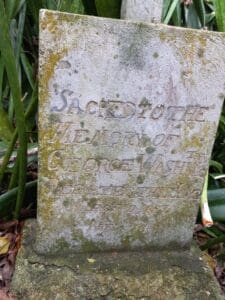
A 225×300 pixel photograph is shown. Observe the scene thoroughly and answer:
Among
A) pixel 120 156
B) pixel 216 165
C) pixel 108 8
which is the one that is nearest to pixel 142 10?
pixel 108 8

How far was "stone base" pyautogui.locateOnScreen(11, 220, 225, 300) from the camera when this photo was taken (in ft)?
3.22

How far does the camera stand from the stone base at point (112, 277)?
981mm

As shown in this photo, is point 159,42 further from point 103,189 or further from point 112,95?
point 103,189

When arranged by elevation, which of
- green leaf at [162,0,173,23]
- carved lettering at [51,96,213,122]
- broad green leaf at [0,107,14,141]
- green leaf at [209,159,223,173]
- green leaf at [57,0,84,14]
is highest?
green leaf at [162,0,173,23]

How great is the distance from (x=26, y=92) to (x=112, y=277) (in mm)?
910

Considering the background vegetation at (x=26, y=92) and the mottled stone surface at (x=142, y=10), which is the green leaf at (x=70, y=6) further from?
the mottled stone surface at (x=142, y=10)

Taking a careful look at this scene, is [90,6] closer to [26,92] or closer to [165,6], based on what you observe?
[165,6]

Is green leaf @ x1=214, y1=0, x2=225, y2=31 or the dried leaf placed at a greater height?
green leaf @ x1=214, y1=0, x2=225, y2=31

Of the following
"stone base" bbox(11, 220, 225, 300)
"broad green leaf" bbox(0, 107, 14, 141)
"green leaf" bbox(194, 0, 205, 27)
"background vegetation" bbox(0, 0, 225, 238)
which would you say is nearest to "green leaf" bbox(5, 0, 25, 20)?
"background vegetation" bbox(0, 0, 225, 238)

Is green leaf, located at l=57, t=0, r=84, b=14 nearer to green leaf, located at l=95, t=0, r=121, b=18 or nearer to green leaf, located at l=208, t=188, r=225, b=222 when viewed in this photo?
green leaf, located at l=95, t=0, r=121, b=18

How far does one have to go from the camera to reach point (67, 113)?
0.94m

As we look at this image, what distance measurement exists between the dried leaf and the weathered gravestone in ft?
0.27

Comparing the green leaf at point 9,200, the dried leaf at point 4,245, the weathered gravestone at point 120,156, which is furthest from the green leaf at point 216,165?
the dried leaf at point 4,245

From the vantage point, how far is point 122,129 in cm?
99
